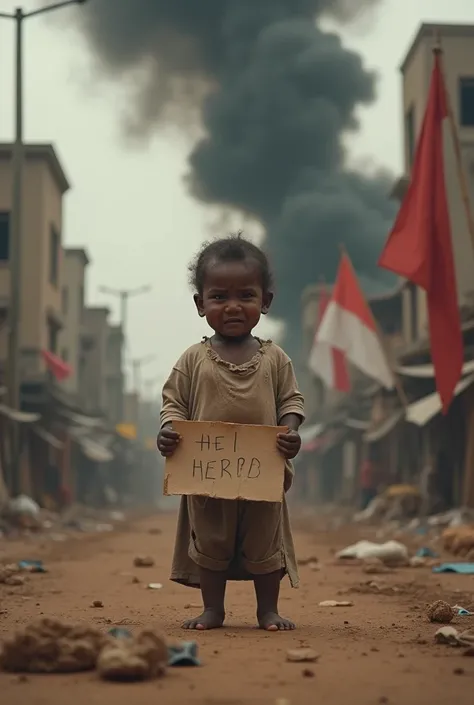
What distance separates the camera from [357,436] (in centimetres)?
3759

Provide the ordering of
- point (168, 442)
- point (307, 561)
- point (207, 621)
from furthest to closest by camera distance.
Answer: point (307, 561) < point (207, 621) < point (168, 442)

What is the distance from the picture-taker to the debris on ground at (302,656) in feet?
13.7

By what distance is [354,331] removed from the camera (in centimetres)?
2077

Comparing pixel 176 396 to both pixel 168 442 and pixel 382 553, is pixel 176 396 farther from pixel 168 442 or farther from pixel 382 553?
pixel 382 553

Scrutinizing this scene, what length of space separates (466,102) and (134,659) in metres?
26.8

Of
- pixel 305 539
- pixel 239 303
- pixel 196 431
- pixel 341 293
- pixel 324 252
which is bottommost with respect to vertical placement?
pixel 305 539

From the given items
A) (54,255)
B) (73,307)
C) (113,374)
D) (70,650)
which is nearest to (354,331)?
(70,650)

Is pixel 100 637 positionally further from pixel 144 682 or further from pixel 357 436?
pixel 357 436

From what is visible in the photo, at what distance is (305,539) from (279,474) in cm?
1304

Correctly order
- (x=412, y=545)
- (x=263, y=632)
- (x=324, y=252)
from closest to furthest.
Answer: (x=263, y=632) → (x=412, y=545) → (x=324, y=252)

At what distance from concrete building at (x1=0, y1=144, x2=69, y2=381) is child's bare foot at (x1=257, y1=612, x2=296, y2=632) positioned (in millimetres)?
26146

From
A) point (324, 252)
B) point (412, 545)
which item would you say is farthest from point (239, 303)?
point (324, 252)

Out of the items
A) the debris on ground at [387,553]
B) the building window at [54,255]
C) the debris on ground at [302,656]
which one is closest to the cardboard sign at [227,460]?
the debris on ground at [302,656]

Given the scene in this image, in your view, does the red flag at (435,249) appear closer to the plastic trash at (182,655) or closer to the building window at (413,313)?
the plastic trash at (182,655)
